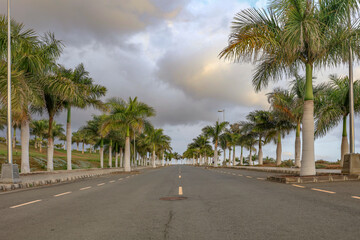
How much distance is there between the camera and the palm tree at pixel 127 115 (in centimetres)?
3509

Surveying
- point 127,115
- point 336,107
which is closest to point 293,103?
point 336,107

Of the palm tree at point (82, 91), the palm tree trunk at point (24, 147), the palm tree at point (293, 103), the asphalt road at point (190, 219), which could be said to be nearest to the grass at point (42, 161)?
the palm tree at point (82, 91)

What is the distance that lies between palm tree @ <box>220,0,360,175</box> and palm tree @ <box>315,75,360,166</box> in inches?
425

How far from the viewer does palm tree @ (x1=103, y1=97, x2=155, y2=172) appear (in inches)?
1382

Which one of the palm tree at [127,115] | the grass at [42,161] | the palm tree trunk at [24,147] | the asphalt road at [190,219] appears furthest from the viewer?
the grass at [42,161]

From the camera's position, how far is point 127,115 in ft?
117

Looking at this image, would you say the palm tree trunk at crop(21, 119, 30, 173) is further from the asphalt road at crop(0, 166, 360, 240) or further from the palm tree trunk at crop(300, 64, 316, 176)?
the palm tree trunk at crop(300, 64, 316, 176)

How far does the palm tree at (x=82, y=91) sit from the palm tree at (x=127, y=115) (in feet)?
9.91

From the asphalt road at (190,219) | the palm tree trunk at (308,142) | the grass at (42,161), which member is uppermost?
the palm tree trunk at (308,142)

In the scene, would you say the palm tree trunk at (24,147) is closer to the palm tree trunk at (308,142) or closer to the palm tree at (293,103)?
the palm tree trunk at (308,142)

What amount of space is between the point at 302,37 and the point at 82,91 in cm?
2186

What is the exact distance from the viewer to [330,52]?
15.9 meters

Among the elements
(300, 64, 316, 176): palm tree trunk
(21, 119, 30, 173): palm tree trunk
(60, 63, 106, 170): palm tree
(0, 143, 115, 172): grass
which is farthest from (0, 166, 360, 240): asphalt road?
(0, 143, 115, 172): grass

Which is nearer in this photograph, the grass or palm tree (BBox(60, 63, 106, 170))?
palm tree (BBox(60, 63, 106, 170))
